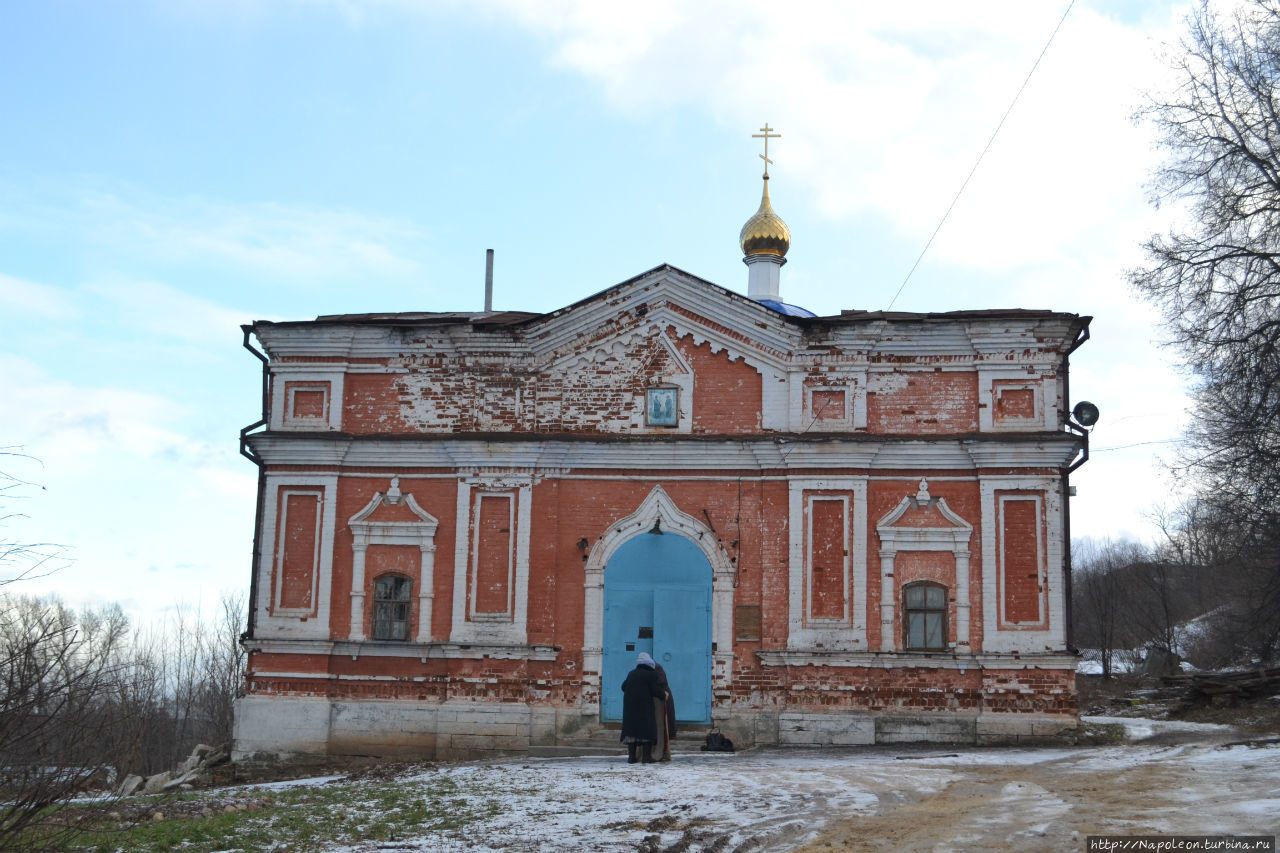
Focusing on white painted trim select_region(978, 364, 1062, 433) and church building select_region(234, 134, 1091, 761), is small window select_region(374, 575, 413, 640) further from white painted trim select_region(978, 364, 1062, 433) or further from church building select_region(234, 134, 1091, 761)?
white painted trim select_region(978, 364, 1062, 433)

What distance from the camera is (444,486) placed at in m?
15.1

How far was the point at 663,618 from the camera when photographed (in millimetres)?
14523

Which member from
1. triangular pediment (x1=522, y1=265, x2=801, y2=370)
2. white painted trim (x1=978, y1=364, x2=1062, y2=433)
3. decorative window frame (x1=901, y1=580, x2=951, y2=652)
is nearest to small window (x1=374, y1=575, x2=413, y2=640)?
triangular pediment (x1=522, y1=265, x2=801, y2=370)

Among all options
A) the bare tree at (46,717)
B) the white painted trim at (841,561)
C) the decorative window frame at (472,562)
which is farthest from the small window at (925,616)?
the bare tree at (46,717)

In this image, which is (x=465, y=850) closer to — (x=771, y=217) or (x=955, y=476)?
(x=955, y=476)

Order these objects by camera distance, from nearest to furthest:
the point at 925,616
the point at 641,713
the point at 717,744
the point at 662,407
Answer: the point at 641,713
the point at 717,744
the point at 925,616
the point at 662,407

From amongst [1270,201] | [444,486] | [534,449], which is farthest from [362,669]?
[1270,201]

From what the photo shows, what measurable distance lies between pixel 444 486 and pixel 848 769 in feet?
20.7

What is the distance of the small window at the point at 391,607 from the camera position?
14.9 meters

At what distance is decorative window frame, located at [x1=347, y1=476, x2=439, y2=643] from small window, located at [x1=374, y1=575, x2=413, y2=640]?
0.56 ft

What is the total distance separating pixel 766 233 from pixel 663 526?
33.9 ft

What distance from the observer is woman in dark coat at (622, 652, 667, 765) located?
40.3 feet

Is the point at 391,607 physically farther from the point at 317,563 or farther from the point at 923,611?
the point at 923,611

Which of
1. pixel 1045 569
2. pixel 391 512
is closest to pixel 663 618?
pixel 391 512
